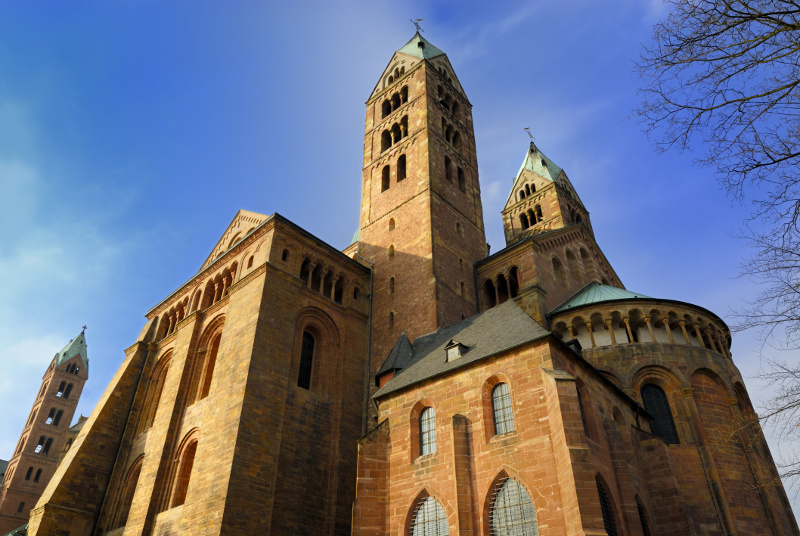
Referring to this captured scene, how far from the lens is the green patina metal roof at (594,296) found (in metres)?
25.7

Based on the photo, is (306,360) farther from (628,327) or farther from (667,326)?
(667,326)

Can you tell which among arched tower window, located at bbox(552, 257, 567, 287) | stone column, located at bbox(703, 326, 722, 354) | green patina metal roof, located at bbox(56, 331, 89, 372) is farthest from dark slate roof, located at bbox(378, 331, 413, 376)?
green patina metal roof, located at bbox(56, 331, 89, 372)

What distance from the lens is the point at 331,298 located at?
28.0m

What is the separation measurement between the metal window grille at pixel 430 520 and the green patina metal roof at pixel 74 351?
7190cm

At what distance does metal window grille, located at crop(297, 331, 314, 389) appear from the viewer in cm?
2484

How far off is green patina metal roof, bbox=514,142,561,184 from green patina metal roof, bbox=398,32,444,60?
43.2ft

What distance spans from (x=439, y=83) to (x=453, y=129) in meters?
4.03

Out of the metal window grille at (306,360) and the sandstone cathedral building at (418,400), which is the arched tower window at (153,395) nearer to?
the sandstone cathedral building at (418,400)

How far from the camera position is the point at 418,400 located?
19500mm

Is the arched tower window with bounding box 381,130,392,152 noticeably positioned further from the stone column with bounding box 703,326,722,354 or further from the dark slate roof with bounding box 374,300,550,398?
the stone column with bounding box 703,326,722,354

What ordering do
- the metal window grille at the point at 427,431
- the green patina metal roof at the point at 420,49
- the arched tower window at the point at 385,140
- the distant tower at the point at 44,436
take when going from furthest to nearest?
the distant tower at the point at 44,436 → the green patina metal roof at the point at 420,49 → the arched tower window at the point at 385,140 → the metal window grille at the point at 427,431

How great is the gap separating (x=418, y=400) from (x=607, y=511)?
6.86m

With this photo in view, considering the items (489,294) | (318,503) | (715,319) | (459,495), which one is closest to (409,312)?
(489,294)

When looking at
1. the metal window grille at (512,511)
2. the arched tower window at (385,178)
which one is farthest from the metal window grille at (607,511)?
the arched tower window at (385,178)
